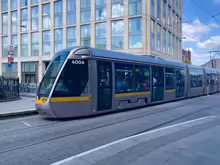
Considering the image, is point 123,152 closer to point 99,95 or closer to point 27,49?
point 99,95

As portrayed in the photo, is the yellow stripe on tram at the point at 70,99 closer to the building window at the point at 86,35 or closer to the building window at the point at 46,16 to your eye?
the building window at the point at 86,35

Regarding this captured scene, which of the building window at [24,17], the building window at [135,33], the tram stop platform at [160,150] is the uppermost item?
the building window at [24,17]

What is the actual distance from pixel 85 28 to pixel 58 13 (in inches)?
276

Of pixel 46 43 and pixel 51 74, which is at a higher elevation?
pixel 46 43

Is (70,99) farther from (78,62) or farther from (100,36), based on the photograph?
(100,36)

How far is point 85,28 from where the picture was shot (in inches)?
1398

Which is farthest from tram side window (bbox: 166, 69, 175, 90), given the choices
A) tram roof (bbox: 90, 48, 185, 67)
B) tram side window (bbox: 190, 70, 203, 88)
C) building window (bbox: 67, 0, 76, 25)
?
building window (bbox: 67, 0, 76, 25)

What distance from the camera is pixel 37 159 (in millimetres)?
4324

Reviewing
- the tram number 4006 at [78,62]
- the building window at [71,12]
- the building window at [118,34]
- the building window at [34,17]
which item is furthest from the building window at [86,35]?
the tram number 4006 at [78,62]

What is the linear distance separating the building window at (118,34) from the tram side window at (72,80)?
969 inches

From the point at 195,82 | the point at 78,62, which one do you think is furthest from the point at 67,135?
the point at 195,82

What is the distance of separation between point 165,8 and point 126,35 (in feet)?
39.2

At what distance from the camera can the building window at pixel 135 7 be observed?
101ft

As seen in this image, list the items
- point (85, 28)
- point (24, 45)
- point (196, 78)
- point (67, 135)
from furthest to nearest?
1. point (24, 45)
2. point (85, 28)
3. point (196, 78)
4. point (67, 135)
